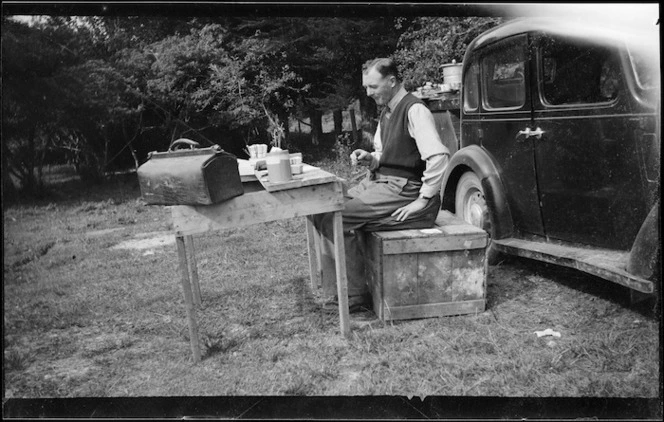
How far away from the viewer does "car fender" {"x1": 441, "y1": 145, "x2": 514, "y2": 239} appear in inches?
168

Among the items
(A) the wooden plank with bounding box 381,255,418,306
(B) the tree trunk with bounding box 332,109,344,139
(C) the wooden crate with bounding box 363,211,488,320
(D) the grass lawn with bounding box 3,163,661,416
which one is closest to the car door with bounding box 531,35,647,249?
(D) the grass lawn with bounding box 3,163,661,416

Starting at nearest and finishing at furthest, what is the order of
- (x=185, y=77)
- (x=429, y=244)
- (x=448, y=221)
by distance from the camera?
(x=429, y=244)
(x=448, y=221)
(x=185, y=77)

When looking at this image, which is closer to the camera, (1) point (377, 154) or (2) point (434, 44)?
(1) point (377, 154)

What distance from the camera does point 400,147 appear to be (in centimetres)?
352

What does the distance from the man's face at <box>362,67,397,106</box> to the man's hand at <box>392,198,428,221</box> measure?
2.53ft

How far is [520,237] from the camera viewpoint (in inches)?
168

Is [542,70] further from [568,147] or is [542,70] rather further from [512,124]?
[568,147]

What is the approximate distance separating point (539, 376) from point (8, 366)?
A: 3.24 meters

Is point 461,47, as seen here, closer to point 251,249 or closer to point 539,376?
point 251,249

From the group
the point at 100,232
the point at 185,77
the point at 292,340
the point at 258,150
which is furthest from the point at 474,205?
the point at 100,232

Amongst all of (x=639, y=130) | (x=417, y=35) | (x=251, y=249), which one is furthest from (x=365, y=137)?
(x=639, y=130)

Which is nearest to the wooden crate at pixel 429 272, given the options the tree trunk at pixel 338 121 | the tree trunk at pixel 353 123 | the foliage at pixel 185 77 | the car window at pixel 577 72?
the car window at pixel 577 72

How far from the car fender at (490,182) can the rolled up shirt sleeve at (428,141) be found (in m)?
1.15

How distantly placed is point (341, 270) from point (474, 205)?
2075 millimetres
